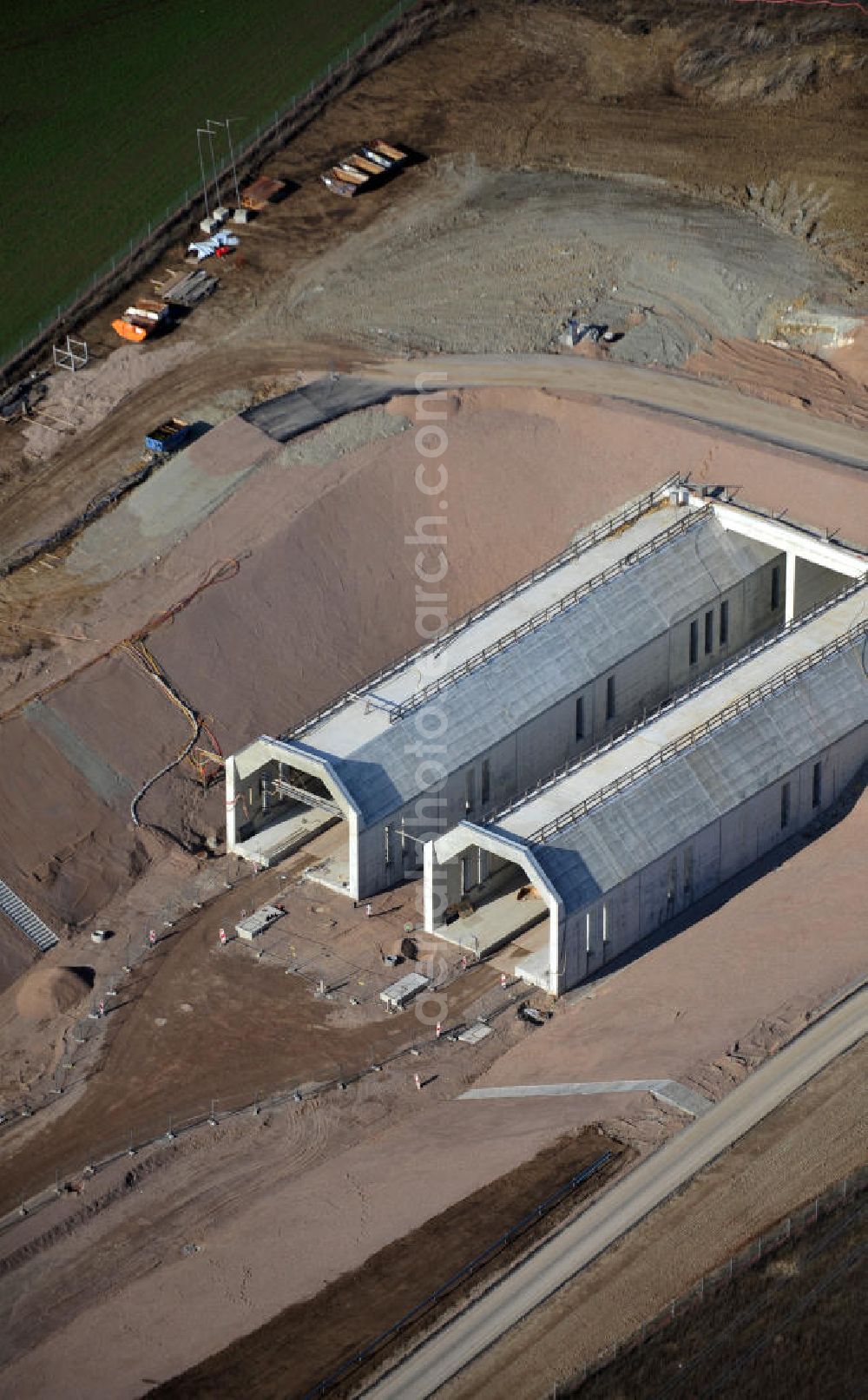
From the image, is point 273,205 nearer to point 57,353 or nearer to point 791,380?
point 57,353

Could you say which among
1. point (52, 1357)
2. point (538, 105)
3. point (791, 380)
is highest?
point (538, 105)

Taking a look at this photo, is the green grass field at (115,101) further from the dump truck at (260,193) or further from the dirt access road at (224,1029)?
the dirt access road at (224,1029)

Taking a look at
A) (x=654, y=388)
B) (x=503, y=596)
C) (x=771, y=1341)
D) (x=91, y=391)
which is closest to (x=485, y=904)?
(x=503, y=596)

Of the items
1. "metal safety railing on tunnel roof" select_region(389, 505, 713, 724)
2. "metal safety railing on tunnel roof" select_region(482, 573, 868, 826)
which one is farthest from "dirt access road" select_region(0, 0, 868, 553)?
"metal safety railing on tunnel roof" select_region(482, 573, 868, 826)

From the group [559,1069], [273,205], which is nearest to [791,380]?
[273,205]

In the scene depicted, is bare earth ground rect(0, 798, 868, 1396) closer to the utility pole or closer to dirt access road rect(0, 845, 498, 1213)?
dirt access road rect(0, 845, 498, 1213)
